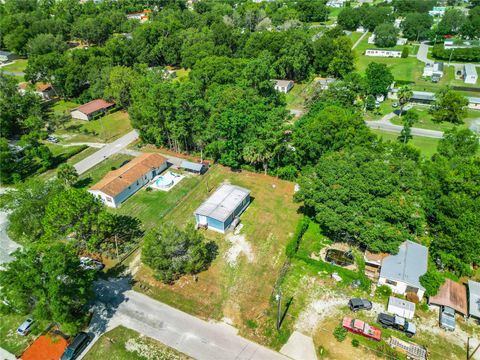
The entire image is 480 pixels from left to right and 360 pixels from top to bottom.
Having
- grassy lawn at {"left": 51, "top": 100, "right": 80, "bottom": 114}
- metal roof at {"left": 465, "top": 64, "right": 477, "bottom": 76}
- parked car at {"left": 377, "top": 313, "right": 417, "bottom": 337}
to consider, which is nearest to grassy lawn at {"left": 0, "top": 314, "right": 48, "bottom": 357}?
parked car at {"left": 377, "top": 313, "right": 417, "bottom": 337}

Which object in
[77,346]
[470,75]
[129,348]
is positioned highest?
[77,346]

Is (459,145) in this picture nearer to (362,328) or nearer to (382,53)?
(362,328)

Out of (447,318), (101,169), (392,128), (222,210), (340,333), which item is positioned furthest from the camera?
(392,128)

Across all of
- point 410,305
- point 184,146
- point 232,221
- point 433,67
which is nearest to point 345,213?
point 410,305

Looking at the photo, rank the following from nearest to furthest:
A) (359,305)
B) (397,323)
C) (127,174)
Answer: (397,323) → (359,305) → (127,174)

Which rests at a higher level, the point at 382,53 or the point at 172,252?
the point at 172,252

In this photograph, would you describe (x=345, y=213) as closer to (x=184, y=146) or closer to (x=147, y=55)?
(x=184, y=146)

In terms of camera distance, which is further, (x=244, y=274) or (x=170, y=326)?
(x=244, y=274)

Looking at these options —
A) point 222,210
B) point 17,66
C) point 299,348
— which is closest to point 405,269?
point 299,348
